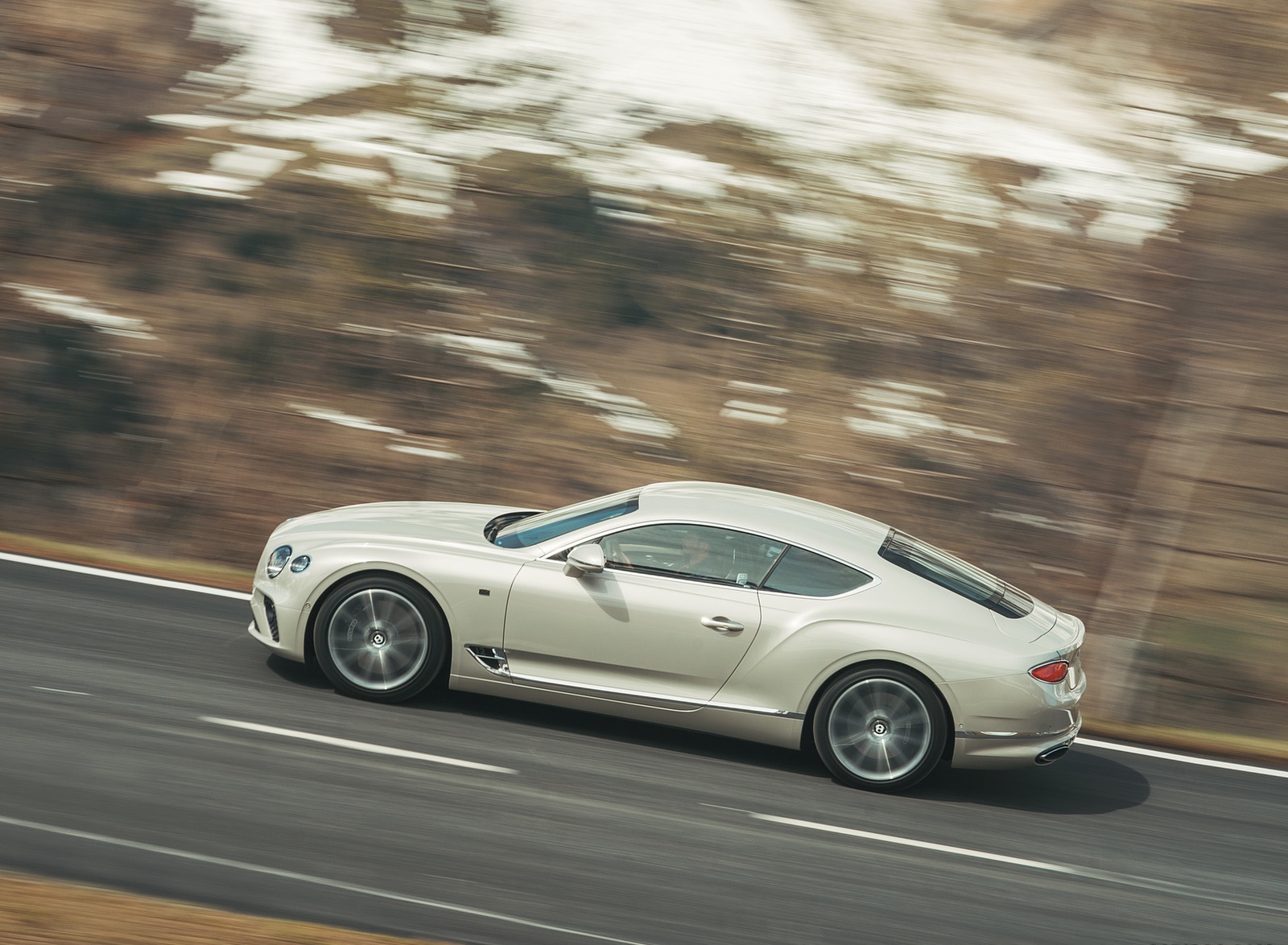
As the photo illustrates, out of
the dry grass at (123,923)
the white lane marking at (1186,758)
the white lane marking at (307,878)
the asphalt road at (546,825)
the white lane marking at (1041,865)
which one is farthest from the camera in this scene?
the white lane marking at (1186,758)

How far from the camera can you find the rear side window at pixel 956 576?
6707mm

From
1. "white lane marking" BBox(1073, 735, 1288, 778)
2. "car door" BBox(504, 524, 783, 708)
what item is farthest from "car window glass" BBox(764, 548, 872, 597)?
"white lane marking" BBox(1073, 735, 1288, 778)

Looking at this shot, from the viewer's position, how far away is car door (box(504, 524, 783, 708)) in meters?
6.38

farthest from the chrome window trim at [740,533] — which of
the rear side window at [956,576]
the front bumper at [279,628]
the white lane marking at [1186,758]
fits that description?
the white lane marking at [1186,758]

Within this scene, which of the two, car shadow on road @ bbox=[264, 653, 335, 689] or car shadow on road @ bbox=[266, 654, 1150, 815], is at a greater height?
car shadow on road @ bbox=[264, 653, 335, 689]

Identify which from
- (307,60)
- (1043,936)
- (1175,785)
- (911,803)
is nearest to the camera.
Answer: (1043,936)

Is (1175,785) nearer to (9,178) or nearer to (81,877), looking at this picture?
(81,877)

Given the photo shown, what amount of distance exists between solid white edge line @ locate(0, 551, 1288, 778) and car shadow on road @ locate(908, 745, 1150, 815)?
0.42 meters

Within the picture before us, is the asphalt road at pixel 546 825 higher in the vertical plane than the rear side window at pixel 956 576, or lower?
lower

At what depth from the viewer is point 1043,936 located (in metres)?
5.17

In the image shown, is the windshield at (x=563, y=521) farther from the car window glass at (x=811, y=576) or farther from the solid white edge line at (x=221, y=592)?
the solid white edge line at (x=221, y=592)

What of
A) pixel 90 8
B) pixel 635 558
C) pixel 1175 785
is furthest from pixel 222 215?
pixel 1175 785

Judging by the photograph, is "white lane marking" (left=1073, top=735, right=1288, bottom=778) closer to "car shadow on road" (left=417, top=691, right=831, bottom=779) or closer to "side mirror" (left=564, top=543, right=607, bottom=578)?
"car shadow on road" (left=417, top=691, right=831, bottom=779)

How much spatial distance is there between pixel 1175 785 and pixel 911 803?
2057 millimetres
